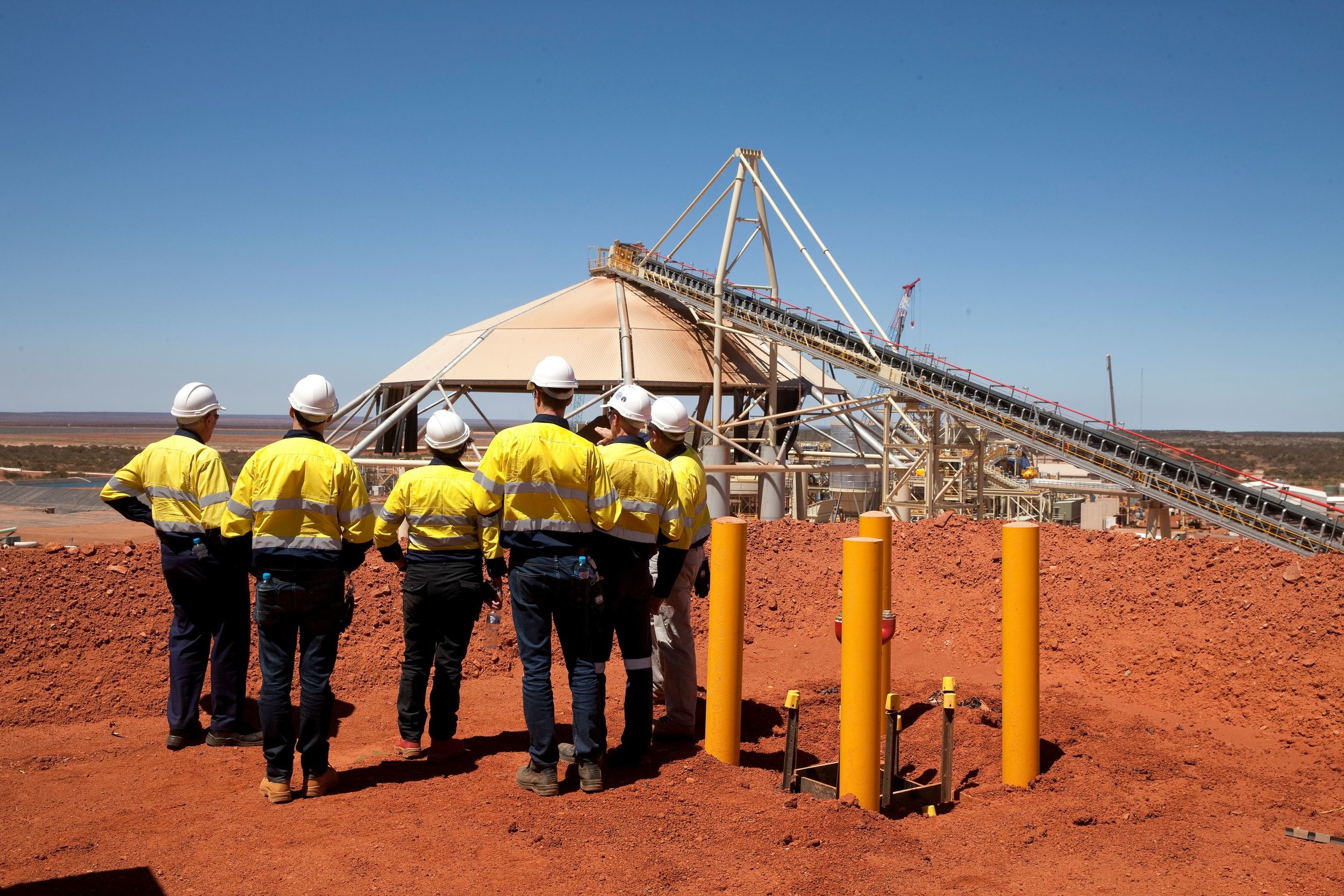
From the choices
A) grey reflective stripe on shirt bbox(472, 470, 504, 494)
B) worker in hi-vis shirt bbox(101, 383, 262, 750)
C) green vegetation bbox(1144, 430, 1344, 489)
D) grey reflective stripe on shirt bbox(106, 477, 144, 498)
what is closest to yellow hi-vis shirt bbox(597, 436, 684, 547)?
grey reflective stripe on shirt bbox(472, 470, 504, 494)

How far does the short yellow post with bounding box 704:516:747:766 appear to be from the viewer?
20.3 feet

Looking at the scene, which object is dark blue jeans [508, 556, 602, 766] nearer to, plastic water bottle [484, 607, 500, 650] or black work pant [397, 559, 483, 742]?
black work pant [397, 559, 483, 742]

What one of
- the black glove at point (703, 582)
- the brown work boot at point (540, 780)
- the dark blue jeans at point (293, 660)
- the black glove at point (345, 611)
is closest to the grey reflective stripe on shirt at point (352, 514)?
the dark blue jeans at point (293, 660)

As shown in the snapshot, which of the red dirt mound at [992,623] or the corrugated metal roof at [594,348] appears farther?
the corrugated metal roof at [594,348]

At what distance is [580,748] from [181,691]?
3010mm

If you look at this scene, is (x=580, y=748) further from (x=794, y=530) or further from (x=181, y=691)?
(x=794, y=530)

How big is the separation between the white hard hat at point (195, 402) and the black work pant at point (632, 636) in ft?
10.4

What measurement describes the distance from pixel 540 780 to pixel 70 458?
74.3 metres

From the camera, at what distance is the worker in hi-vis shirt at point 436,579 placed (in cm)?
621

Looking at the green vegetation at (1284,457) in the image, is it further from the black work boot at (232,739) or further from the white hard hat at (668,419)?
the black work boot at (232,739)

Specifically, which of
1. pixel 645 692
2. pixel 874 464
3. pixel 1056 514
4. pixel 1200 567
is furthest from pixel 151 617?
pixel 1056 514

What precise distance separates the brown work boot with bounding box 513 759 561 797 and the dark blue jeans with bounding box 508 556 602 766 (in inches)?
1.8

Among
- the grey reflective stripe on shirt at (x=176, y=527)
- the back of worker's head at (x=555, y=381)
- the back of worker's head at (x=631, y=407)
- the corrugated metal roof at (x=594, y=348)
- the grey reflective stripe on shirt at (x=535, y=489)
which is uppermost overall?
the corrugated metal roof at (x=594, y=348)

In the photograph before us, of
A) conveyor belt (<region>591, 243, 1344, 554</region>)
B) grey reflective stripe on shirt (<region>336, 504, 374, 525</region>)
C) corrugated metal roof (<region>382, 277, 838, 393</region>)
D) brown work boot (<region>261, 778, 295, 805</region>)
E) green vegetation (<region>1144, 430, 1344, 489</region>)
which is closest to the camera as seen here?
brown work boot (<region>261, 778, 295, 805</region>)
